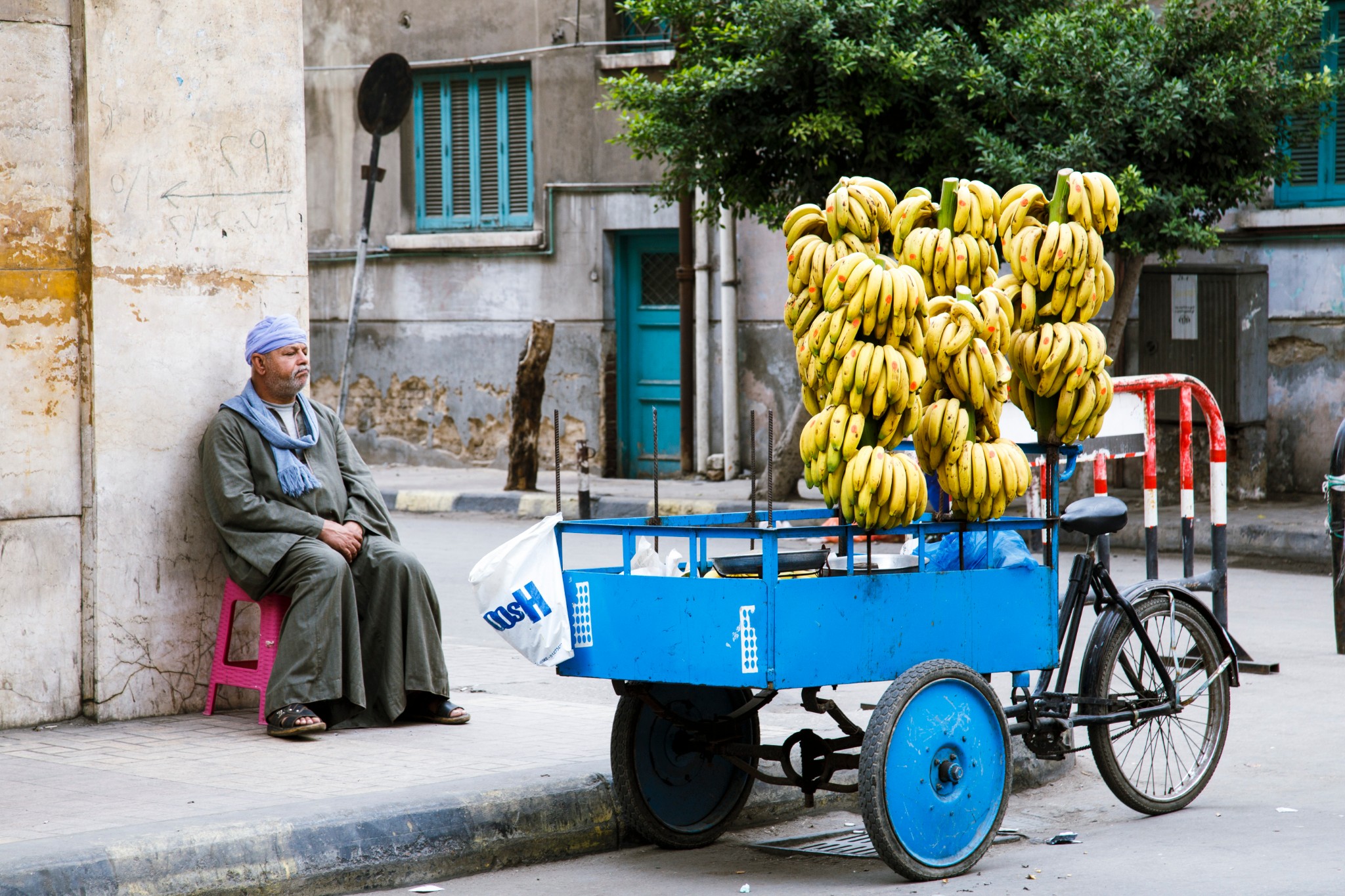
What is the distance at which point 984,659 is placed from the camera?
508 cm

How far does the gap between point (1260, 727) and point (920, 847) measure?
286cm

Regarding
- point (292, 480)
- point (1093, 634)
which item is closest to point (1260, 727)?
point (1093, 634)

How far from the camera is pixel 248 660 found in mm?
6648

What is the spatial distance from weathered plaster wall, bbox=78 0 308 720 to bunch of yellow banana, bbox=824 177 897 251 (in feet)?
8.49

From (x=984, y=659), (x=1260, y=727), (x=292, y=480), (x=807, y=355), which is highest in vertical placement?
(x=807, y=355)

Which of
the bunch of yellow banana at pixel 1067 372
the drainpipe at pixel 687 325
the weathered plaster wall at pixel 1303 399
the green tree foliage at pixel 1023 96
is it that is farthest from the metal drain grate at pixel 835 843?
the drainpipe at pixel 687 325

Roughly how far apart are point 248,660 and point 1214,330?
9607mm

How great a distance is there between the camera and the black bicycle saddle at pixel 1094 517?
557 cm

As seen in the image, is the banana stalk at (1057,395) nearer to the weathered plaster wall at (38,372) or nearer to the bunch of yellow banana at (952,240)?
the bunch of yellow banana at (952,240)

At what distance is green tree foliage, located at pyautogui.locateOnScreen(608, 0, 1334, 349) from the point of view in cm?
1218

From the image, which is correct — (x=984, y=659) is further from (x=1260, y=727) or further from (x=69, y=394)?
(x=69, y=394)

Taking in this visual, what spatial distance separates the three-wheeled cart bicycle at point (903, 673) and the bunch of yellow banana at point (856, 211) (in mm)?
899

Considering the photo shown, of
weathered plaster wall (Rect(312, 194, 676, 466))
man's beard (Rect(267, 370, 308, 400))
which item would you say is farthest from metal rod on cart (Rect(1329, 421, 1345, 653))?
weathered plaster wall (Rect(312, 194, 676, 466))

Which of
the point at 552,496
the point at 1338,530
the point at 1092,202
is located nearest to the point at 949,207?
the point at 1092,202
